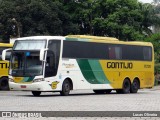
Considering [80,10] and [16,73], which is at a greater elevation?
[80,10]

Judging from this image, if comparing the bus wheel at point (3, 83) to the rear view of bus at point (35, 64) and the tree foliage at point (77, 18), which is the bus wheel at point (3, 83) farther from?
the tree foliage at point (77, 18)

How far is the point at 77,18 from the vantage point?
64.0 m

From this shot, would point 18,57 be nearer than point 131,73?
Yes

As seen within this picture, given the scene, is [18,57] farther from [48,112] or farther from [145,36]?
[145,36]

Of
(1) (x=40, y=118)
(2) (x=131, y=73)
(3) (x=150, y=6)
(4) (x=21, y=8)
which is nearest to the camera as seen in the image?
(1) (x=40, y=118)

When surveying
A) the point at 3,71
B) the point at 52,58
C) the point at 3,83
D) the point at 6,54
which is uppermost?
the point at 6,54

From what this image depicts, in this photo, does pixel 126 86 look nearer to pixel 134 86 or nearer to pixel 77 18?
pixel 134 86

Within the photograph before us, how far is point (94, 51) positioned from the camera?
32.8m

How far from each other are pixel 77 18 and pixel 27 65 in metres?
35.0

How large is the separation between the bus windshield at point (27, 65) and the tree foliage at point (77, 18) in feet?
84.5

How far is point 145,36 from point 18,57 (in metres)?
37.5

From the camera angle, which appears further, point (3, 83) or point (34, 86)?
point (3, 83)

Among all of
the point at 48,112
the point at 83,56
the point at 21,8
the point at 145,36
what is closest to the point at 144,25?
the point at 145,36

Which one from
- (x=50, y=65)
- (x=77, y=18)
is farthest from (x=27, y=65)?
(x=77, y=18)
